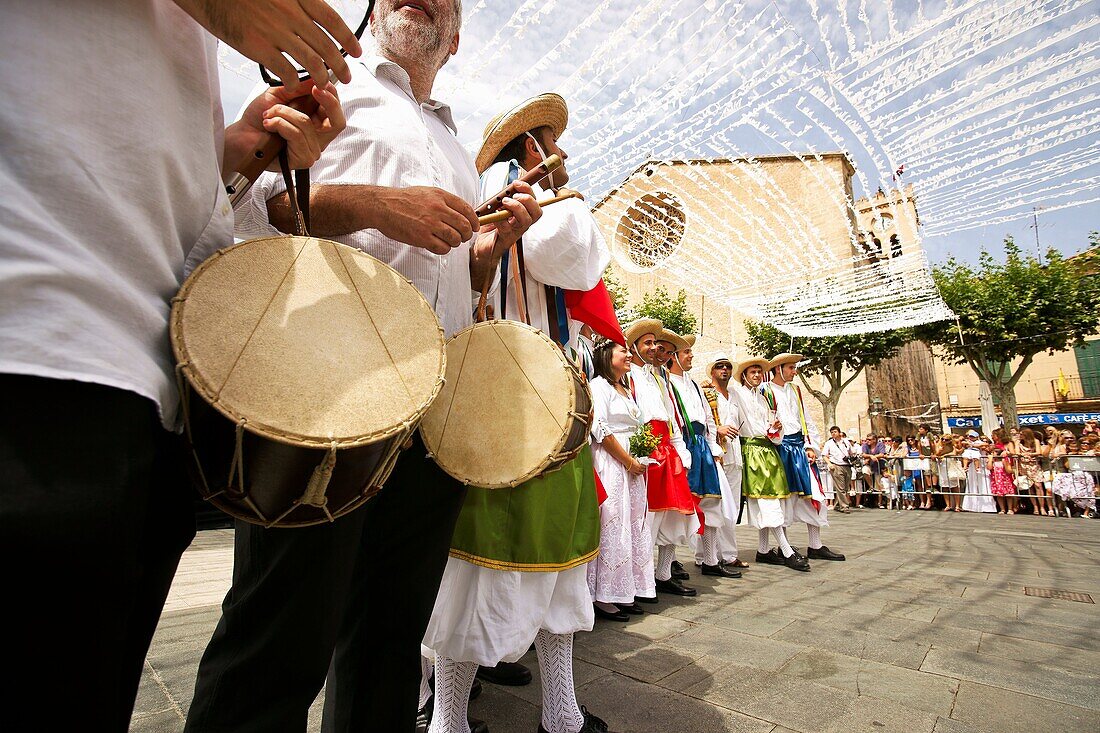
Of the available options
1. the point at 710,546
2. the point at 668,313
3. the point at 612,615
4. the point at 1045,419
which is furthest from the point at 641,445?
the point at 1045,419

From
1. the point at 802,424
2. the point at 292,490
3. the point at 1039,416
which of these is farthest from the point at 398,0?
the point at 1039,416

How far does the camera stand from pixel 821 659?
2.97 metres

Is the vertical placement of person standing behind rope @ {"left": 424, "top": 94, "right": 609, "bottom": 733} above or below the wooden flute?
below

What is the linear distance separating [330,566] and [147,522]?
14.7 inches

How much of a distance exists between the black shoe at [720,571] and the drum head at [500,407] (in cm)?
468

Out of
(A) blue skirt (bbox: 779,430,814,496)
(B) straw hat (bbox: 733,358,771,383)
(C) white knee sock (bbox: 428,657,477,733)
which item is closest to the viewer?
(C) white knee sock (bbox: 428,657,477,733)

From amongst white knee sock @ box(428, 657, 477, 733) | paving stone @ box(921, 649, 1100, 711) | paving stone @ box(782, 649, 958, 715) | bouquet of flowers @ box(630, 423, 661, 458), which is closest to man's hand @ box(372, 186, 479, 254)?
white knee sock @ box(428, 657, 477, 733)

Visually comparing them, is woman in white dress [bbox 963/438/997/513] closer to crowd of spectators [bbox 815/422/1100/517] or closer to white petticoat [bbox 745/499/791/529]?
crowd of spectators [bbox 815/422/1100/517]

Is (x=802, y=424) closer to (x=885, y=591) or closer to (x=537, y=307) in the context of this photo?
(x=885, y=591)

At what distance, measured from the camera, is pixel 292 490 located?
944 millimetres

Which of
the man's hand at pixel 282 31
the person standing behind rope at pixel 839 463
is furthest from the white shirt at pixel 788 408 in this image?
the person standing behind rope at pixel 839 463

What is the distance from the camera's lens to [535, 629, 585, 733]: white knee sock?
214 centimetres

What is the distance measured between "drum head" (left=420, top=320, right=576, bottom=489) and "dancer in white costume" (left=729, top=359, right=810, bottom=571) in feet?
17.0

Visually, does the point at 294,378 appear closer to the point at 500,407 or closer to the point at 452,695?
the point at 500,407
